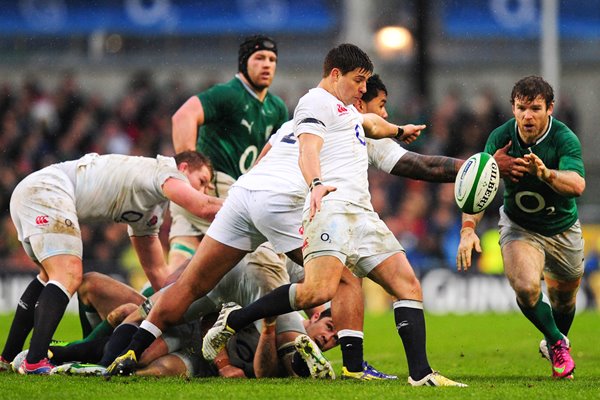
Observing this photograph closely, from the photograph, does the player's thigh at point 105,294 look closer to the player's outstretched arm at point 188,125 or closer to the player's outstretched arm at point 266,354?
the player's outstretched arm at point 266,354

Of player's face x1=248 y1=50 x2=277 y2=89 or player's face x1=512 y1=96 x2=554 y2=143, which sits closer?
player's face x1=512 y1=96 x2=554 y2=143

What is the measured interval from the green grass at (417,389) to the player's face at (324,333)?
60cm

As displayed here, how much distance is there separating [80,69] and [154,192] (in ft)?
49.8

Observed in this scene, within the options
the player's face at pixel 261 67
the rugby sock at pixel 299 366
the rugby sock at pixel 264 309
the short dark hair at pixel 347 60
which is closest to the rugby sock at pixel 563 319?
the rugby sock at pixel 299 366

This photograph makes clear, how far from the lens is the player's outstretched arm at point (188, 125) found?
1014 cm

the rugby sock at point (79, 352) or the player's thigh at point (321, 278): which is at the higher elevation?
the player's thigh at point (321, 278)

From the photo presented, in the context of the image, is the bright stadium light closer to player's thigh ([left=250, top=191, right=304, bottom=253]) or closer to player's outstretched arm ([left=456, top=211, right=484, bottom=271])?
player's outstretched arm ([left=456, top=211, right=484, bottom=271])

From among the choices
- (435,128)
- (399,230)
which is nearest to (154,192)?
(399,230)

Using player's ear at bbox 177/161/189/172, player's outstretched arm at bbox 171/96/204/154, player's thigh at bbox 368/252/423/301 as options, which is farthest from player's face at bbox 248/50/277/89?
player's thigh at bbox 368/252/423/301

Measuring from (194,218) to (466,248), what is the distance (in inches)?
125

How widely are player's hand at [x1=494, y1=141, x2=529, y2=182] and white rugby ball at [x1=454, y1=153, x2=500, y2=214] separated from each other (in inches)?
10.0

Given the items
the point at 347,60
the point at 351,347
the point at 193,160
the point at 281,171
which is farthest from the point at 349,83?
the point at 351,347

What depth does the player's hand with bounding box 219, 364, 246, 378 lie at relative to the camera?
8.27 meters

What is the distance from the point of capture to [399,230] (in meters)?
18.2
